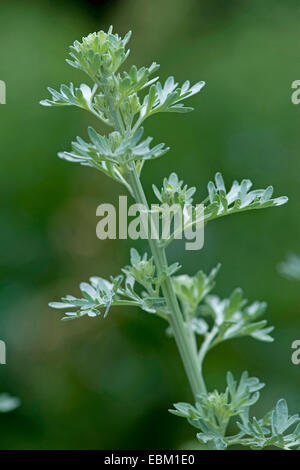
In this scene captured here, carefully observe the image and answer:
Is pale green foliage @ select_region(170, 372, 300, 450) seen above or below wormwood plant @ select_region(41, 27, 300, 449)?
below

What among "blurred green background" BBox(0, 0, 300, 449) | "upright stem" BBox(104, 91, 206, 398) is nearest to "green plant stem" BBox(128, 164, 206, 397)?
"upright stem" BBox(104, 91, 206, 398)

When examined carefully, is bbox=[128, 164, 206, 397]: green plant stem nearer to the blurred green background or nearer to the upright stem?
the upright stem

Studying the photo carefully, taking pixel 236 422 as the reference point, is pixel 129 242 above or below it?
above

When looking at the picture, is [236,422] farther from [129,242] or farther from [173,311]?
[129,242]

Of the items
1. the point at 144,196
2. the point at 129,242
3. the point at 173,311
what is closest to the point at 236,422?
the point at 173,311

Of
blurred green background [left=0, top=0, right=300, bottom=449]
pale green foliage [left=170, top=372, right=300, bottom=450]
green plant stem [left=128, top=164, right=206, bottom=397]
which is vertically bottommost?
pale green foliage [left=170, top=372, right=300, bottom=450]

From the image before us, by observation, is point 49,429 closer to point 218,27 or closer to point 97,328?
point 97,328
